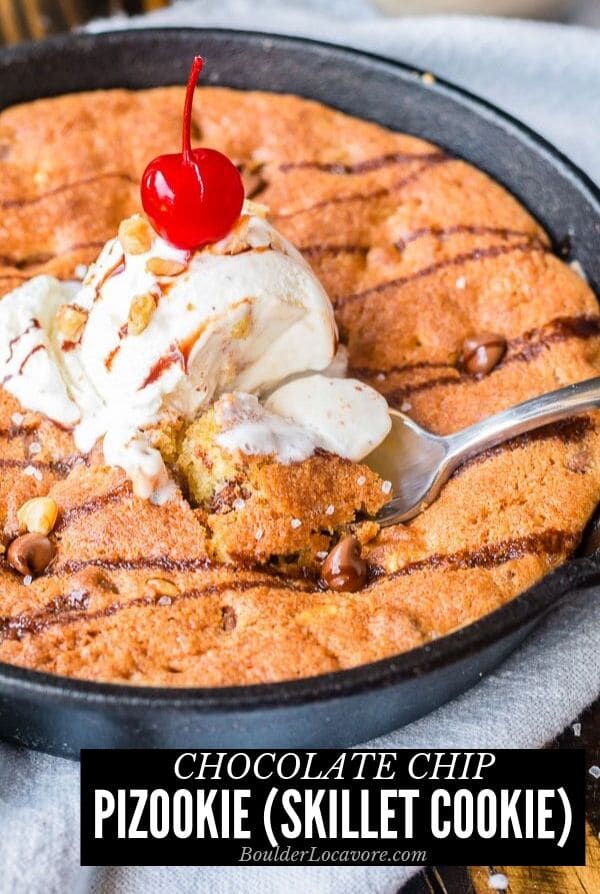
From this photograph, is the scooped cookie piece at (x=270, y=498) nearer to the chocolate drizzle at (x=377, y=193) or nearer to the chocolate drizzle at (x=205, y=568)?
the chocolate drizzle at (x=205, y=568)

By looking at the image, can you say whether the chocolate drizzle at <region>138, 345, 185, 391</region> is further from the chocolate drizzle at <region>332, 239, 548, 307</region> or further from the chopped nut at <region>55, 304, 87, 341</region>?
the chocolate drizzle at <region>332, 239, 548, 307</region>

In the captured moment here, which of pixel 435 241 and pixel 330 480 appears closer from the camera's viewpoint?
pixel 330 480

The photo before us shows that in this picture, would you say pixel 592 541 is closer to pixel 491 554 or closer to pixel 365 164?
pixel 491 554

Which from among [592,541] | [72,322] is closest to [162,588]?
[72,322]

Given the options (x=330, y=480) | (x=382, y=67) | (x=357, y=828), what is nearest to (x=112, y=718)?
(x=357, y=828)

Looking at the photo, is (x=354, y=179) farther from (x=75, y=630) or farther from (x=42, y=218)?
(x=75, y=630)

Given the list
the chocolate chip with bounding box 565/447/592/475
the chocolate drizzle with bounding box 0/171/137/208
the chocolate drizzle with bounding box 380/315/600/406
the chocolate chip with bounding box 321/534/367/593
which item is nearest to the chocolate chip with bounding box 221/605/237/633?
the chocolate chip with bounding box 321/534/367/593
